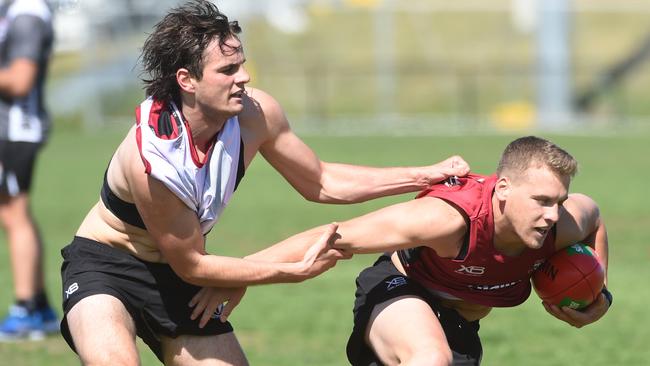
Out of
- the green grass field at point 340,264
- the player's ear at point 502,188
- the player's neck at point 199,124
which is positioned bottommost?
the green grass field at point 340,264

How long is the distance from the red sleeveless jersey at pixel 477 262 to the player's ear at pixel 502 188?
0.07m

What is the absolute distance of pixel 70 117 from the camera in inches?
1213

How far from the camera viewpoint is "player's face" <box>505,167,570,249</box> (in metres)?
5.14

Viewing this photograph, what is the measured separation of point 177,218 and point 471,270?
1.34 meters

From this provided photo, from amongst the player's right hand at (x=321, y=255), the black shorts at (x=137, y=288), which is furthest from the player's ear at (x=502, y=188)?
the black shorts at (x=137, y=288)

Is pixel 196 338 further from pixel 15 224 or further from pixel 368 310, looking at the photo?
pixel 15 224

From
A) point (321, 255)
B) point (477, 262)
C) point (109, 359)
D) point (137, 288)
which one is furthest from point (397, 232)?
point (109, 359)

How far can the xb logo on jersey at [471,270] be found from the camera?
17.7 feet

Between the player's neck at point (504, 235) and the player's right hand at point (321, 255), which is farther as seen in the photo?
the player's neck at point (504, 235)

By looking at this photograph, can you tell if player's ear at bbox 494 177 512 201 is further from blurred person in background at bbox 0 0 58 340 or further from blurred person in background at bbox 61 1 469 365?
blurred person in background at bbox 0 0 58 340

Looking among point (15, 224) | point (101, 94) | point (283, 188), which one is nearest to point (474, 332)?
point (15, 224)

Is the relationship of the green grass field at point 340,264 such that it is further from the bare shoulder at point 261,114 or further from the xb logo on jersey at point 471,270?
the bare shoulder at point 261,114

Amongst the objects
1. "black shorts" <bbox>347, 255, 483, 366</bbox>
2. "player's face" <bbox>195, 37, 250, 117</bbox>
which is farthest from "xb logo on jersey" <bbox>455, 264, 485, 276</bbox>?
"player's face" <bbox>195, 37, 250, 117</bbox>

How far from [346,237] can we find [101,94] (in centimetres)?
2638
